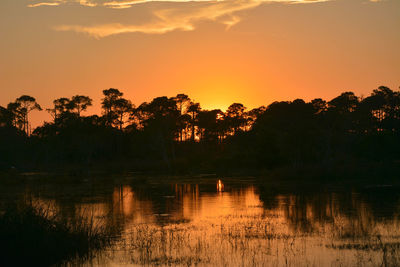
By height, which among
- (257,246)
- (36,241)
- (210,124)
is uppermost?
(210,124)

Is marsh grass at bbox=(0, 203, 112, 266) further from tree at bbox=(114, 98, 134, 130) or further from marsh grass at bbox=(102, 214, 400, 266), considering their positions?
tree at bbox=(114, 98, 134, 130)

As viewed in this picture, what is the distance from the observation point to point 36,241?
579 inches

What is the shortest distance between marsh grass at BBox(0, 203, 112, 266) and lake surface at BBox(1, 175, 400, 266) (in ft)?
1.53

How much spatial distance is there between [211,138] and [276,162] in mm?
44884

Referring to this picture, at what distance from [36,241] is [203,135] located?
94833 mm

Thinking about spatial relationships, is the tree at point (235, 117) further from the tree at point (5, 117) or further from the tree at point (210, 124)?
the tree at point (5, 117)

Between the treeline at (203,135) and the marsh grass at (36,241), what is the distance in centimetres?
4345

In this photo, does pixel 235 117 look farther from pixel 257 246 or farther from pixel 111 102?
pixel 257 246

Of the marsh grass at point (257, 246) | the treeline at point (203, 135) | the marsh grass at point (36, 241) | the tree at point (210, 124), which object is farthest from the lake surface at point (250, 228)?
the tree at point (210, 124)

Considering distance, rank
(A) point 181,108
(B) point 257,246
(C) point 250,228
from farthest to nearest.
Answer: (A) point 181,108 < (C) point 250,228 < (B) point 257,246

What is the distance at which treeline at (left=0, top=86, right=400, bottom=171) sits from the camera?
6294cm

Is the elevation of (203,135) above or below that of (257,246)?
above

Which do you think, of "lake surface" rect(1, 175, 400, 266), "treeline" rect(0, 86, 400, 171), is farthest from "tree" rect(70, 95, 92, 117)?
"lake surface" rect(1, 175, 400, 266)

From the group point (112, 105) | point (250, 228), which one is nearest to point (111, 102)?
point (112, 105)
